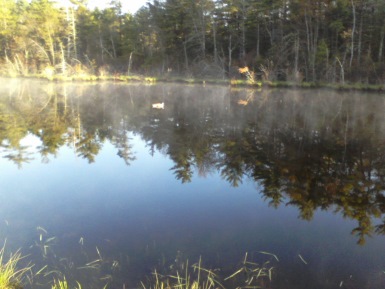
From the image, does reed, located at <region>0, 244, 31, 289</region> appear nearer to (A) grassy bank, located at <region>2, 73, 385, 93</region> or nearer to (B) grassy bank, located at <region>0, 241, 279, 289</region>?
(B) grassy bank, located at <region>0, 241, 279, 289</region>

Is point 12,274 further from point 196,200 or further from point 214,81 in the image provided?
point 214,81

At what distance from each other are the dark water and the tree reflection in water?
0.04 meters

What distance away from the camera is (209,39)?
1398 inches

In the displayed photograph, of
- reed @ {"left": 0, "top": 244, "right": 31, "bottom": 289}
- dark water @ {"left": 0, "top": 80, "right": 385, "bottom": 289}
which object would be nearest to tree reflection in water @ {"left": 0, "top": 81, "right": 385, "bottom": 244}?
dark water @ {"left": 0, "top": 80, "right": 385, "bottom": 289}

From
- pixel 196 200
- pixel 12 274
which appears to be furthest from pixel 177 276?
pixel 196 200

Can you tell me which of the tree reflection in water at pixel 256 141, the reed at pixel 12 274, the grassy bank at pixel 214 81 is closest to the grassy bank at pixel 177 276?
the reed at pixel 12 274

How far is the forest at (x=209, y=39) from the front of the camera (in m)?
26.7

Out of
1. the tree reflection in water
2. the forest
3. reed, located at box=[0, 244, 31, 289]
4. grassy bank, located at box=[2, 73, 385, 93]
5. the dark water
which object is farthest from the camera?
the forest

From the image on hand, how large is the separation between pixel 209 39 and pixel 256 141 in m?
28.4

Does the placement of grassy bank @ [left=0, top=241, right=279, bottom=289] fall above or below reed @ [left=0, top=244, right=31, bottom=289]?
below

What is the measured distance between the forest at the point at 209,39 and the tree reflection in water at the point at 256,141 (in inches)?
452

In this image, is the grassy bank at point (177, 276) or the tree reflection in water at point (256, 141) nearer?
the grassy bank at point (177, 276)

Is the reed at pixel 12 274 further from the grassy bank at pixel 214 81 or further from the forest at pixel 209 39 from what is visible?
the grassy bank at pixel 214 81

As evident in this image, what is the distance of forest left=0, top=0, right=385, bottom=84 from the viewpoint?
1052 inches
